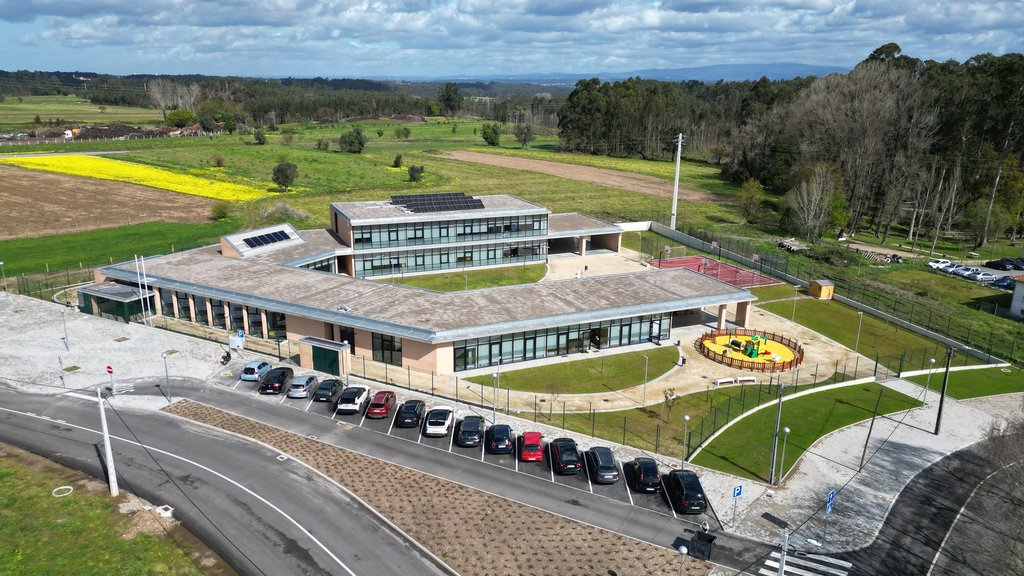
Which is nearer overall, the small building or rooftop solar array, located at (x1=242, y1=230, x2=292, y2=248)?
rooftop solar array, located at (x1=242, y1=230, x2=292, y2=248)

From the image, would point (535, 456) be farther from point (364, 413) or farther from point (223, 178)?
point (223, 178)

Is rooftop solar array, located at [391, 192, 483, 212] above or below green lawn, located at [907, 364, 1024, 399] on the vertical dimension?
above

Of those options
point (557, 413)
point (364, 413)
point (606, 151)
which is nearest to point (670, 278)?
point (557, 413)

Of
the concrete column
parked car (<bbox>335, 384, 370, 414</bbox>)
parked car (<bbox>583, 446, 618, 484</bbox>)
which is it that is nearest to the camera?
parked car (<bbox>583, 446, 618, 484</bbox>)

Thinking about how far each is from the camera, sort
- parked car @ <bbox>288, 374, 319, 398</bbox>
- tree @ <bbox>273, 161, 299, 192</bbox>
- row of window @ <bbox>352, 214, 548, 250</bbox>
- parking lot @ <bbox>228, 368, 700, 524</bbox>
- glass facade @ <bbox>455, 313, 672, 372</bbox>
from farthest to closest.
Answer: tree @ <bbox>273, 161, 299, 192</bbox>
row of window @ <bbox>352, 214, 548, 250</bbox>
glass facade @ <bbox>455, 313, 672, 372</bbox>
parked car @ <bbox>288, 374, 319, 398</bbox>
parking lot @ <bbox>228, 368, 700, 524</bbox>

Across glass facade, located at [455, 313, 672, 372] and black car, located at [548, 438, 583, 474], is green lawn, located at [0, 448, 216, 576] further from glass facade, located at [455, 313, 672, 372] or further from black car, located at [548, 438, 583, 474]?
glass facade, located at [455, 313, 672, 372]

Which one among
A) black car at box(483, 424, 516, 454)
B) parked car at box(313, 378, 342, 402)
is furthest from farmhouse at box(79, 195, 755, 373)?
black car at box(483, 424, 516, 454)

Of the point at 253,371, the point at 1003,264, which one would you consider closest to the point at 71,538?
the point at 253,371
